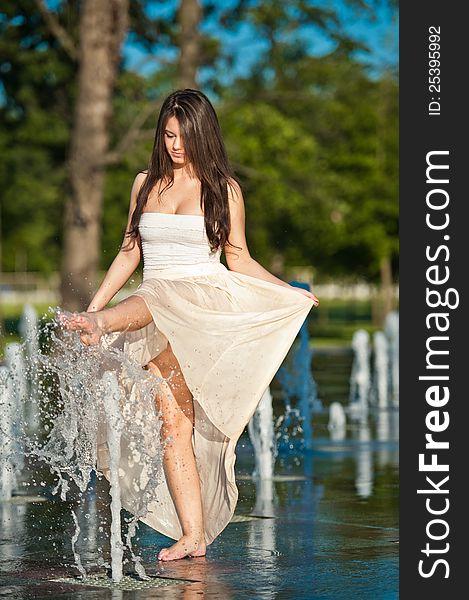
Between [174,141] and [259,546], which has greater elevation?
[174,141]

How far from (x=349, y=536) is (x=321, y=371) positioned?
1577 cm

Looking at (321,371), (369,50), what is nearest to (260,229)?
(369,50)

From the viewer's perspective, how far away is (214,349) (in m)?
6.28

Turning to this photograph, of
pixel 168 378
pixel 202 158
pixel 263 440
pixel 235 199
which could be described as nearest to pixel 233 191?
pixel 235 199

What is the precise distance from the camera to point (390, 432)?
524 inches

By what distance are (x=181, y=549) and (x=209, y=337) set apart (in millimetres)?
936

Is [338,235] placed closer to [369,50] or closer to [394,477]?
[369,50]

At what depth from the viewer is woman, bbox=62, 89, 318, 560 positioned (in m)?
6.27

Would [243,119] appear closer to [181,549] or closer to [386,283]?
[386,283]

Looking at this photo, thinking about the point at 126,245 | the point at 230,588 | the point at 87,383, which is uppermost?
the point at 126,245

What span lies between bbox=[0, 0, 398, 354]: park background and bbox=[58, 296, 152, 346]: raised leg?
898cm

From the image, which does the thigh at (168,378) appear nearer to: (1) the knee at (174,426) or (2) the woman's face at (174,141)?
(1) the knee at (174,426)

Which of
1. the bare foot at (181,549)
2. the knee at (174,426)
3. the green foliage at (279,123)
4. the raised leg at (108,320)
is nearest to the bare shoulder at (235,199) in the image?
the raised leg at (108,320)

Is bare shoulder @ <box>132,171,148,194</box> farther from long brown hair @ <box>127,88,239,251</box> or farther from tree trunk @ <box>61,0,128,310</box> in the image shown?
tree trunk @ <box>61,0,128,310</box>
